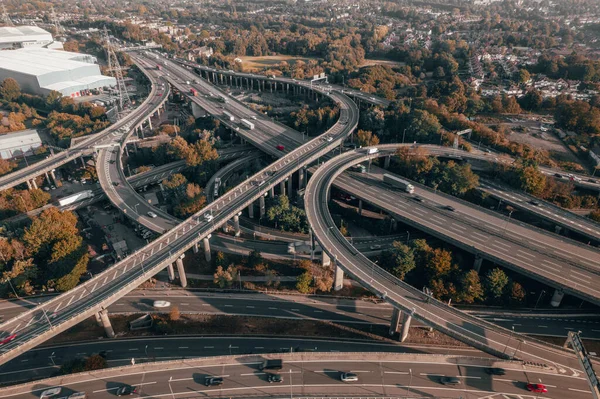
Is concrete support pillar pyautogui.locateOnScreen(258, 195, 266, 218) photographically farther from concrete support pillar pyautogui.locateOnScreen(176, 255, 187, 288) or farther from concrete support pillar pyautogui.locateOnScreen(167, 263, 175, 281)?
concrete support pillar pyautogui.locateOnScreen(167, 263, 175, 281)

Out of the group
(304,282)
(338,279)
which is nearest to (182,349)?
(304,282)

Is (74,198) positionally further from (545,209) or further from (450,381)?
(545,209)

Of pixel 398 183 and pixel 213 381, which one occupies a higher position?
pixel 398 183

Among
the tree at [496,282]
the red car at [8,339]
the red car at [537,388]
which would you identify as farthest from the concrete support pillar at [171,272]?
the red car at [537,388]

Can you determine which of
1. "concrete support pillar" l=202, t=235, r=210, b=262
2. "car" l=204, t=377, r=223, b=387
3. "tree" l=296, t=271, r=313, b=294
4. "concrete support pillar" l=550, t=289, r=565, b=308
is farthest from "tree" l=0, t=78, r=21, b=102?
"concrete support pillar" l=550, t=289, r=565, b=308

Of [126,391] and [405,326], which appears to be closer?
[126,391]

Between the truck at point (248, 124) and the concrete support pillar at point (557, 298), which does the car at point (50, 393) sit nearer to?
the concrete support pillar at point (557, 298)
